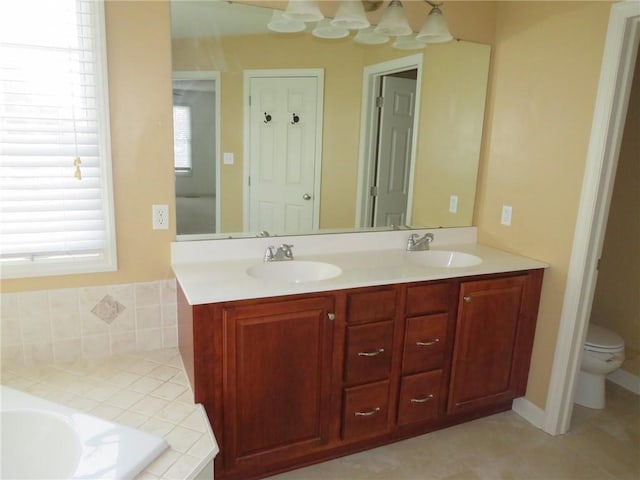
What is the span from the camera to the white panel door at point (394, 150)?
2.56 meters

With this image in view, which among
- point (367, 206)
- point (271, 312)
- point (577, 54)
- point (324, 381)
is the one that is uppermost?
point (577, 54)

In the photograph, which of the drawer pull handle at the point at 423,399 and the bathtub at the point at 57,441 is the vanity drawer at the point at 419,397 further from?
the bathtub at the point at 57,441

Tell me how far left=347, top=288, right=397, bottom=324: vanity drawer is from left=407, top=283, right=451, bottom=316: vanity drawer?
0.09 metres

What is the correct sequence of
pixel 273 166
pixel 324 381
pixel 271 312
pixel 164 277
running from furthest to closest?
pixel 273 166 → pixel 164 277 → pixel 324 381 → pixel 271 312

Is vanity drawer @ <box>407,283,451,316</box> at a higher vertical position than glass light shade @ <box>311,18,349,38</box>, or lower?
lower

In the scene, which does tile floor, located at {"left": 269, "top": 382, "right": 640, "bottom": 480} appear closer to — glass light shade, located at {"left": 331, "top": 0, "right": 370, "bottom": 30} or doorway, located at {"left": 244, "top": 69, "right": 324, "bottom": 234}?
doorway, located at {"left": 244, "top": 69, "right": 324, "bottom": 234}

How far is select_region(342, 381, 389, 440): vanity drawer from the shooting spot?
1.98 m

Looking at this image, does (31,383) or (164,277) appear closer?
(31,383)

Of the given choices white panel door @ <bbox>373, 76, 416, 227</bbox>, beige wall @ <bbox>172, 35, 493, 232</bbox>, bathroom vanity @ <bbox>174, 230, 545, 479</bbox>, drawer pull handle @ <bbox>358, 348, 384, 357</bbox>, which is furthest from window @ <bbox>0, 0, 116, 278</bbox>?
white panel door @ <bbox>373, 76, 416, 227</bbox>

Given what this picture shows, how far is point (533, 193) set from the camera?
240 cm

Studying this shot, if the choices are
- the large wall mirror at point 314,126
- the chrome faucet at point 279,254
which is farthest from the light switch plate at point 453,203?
the chrome faucet at point 279,254

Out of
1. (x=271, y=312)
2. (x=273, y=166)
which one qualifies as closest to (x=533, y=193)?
(x=273, y=166)

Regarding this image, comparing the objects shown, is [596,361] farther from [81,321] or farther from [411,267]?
[81,321]

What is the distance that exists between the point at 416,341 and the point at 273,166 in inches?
44.7
